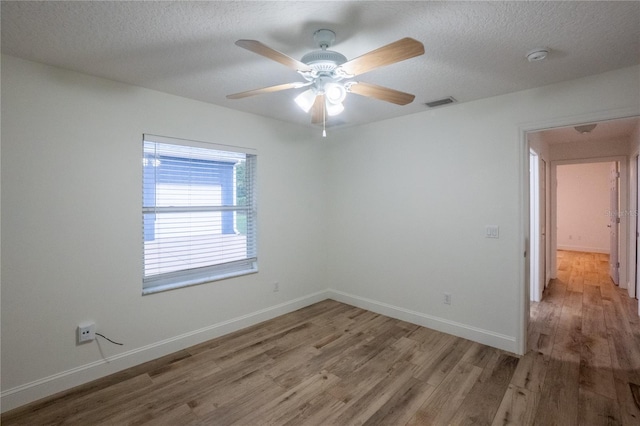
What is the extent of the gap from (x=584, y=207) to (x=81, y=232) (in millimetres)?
10071

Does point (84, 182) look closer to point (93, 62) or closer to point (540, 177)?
point (93, 62)

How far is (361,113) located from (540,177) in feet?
9.75

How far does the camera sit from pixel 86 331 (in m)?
2.37

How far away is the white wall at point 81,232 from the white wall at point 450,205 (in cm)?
169

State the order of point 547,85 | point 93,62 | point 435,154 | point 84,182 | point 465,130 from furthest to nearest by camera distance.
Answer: point 435,154, point 465,130, point 547,85, point 84,182, point 93,62

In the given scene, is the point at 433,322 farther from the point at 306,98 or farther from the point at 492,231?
the point at 306,98

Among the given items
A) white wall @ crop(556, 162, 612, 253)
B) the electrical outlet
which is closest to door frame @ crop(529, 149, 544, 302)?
white wall @ crop(556, 162, 612, 253)

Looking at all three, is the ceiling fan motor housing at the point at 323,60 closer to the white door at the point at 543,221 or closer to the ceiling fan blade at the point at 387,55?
the ceiling fan blade at the point at 387,55

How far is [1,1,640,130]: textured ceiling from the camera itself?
1557 millimetres

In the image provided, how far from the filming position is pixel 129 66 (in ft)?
7.30

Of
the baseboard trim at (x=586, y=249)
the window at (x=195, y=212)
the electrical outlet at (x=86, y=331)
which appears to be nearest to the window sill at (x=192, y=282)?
the window at (x=195, y=212)

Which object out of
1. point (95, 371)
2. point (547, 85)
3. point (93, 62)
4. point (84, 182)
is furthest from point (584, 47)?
point (95, 371)

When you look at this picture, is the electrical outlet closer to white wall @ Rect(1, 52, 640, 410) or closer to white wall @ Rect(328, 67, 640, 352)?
white wall @ Rect(1, 52, 640, 410)

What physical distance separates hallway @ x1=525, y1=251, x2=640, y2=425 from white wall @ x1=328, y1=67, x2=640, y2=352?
0.41 m
